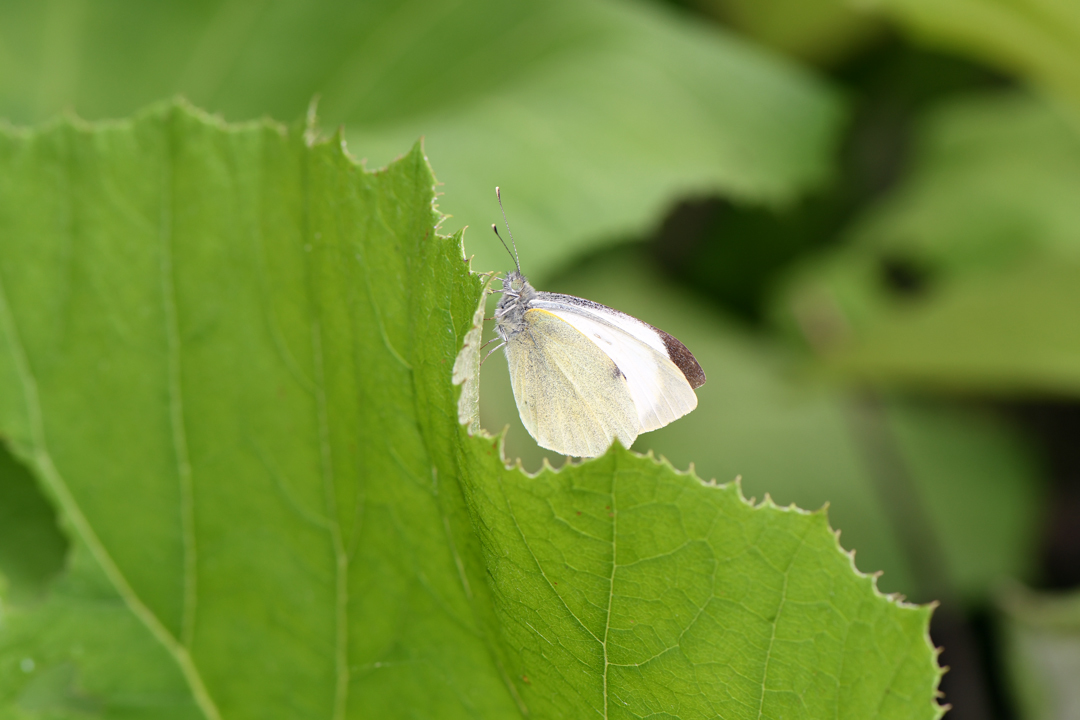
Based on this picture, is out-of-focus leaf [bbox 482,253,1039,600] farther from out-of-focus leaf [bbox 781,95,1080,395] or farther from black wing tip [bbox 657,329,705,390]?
black wing tip [bbox 657,329,705,390]

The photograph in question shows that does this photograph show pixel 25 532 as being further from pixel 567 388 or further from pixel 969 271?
pixel 969 271

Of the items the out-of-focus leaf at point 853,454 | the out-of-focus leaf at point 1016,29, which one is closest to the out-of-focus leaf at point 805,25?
the out-of-focus leaf at point 1016,29

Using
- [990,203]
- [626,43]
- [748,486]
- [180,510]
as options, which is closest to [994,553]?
[748,486]

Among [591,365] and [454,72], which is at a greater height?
[454,72]

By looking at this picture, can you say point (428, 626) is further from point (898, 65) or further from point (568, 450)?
point (898, 65)

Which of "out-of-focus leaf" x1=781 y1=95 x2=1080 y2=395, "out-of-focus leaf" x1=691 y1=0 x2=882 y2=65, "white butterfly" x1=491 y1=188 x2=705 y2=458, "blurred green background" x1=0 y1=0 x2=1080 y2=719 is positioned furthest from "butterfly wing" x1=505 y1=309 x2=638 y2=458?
"out-of-focus leaf" x1=691 y1=0 x2=882 y2=65

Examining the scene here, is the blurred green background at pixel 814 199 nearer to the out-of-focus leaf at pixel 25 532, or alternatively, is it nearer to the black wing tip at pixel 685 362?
the black wing tip at pixel 685 362

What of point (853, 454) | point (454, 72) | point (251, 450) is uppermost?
point (454, 72)

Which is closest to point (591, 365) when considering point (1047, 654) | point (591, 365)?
point (591, 365)
